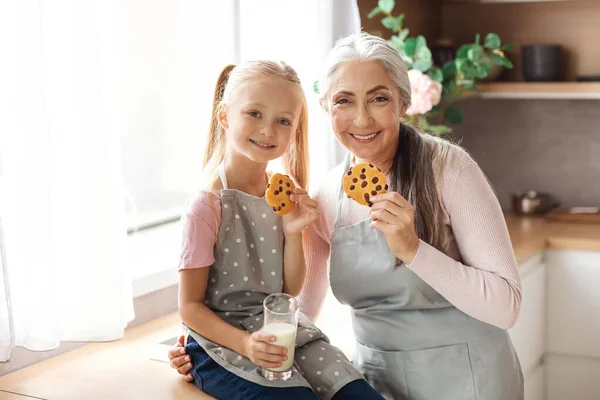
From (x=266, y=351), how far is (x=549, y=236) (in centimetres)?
166

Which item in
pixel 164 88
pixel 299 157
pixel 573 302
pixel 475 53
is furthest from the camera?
pixel 475 53

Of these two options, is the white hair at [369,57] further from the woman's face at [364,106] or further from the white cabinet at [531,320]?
the white cabinet at [531,320]

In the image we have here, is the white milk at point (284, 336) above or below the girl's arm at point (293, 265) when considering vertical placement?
below

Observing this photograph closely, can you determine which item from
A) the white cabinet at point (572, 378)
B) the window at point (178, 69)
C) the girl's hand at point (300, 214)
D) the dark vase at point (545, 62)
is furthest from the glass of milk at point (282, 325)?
the dark vase at point (545, 62)

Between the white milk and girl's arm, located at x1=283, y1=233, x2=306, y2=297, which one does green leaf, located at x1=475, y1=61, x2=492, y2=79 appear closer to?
girl's arm, located at x1=283, y1=233, x2=306, y2=297

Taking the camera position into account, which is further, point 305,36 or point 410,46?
point 410,46

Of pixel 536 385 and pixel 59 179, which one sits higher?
pixel 59 179

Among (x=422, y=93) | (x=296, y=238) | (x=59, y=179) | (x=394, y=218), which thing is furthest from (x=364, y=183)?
(x=422, y=93)

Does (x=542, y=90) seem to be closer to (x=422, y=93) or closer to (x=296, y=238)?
(x=422, y=93)

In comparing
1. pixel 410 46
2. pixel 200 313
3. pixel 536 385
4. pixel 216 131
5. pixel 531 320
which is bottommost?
pixel 536 385

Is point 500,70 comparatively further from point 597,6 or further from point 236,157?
point 236,157

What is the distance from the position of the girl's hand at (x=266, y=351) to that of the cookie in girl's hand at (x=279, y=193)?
27cm

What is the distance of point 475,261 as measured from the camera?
1.72 m

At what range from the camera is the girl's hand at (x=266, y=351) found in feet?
4.94
